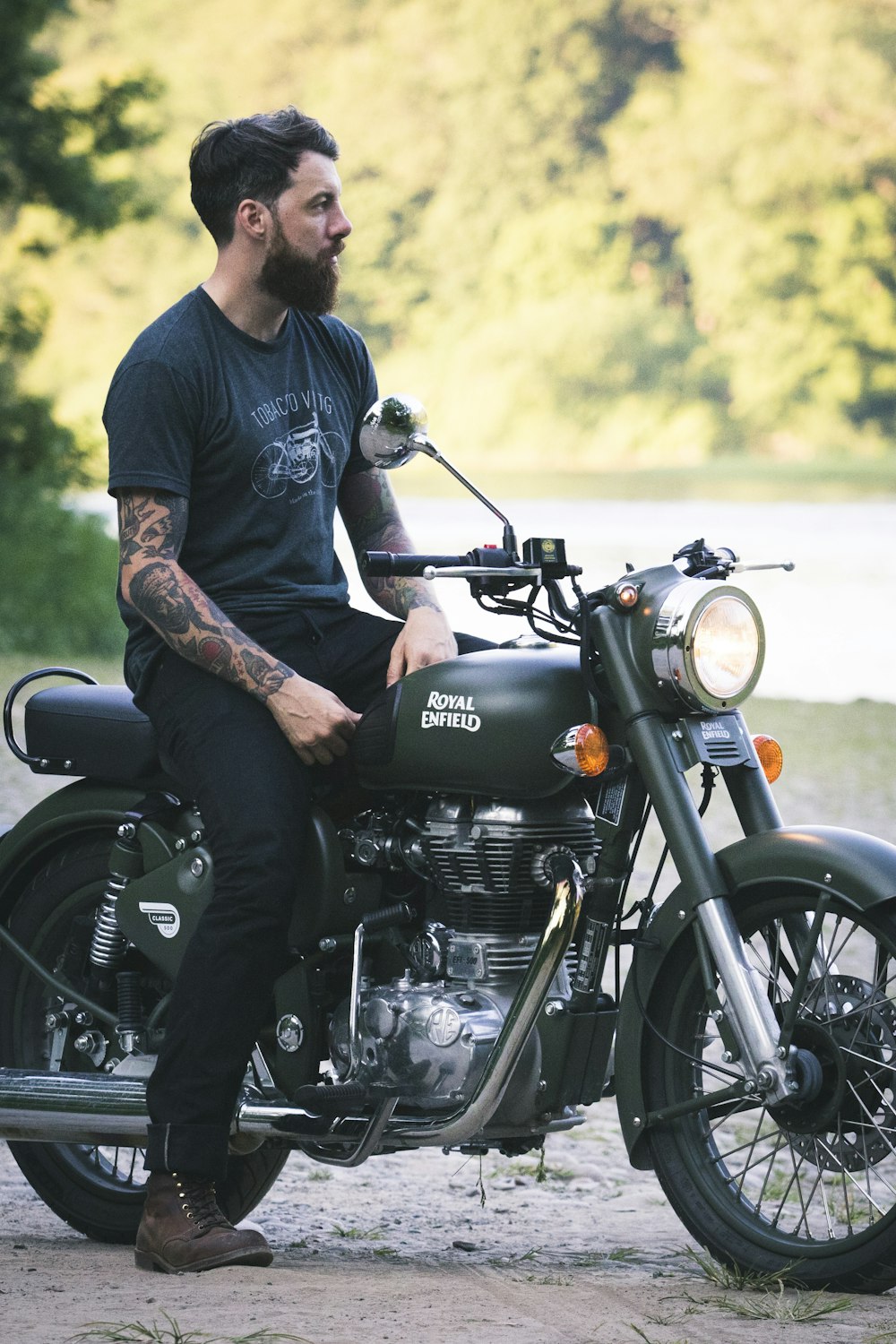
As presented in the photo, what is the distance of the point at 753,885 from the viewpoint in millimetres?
3303

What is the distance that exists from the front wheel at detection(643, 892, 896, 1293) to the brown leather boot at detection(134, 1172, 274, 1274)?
0.78 m

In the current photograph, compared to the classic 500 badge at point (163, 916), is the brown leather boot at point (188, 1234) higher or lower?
lower

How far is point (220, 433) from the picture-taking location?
373cm

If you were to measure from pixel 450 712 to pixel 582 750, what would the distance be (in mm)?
313

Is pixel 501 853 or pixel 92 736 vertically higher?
pixel 92 736

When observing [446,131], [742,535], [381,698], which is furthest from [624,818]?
[446,131]

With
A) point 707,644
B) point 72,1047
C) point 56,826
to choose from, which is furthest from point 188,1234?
point 707,644

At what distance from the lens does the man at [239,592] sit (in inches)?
138

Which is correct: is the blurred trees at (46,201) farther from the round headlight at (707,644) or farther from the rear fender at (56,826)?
the round headlight at (707,644)

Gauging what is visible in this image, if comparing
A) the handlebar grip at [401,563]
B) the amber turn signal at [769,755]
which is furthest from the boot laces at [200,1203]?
the amber turn signal at [769,755]

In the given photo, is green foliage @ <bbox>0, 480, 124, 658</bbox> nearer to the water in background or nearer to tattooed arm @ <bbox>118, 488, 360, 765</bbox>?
the water in background

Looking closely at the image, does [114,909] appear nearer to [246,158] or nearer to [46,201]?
[246,158]

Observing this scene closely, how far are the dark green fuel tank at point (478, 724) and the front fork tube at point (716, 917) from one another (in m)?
0.18

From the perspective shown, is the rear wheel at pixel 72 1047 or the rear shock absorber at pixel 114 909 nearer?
the rear shock absorber at pixel 114 909
